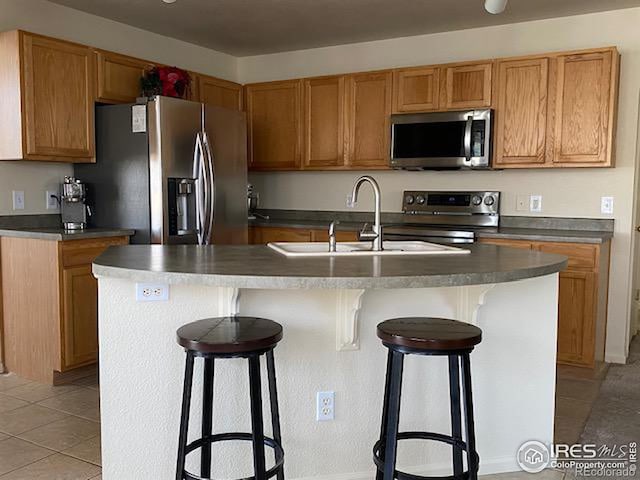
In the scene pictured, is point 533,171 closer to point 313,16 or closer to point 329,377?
point 313,16

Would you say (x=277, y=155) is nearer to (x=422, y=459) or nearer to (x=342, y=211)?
(x=342, y=211)

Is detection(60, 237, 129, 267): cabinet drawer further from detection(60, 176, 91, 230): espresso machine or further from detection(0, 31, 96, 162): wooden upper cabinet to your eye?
detection(0, 31, 96, 162): wooden upper cabinet

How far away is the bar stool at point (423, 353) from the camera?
1.86m

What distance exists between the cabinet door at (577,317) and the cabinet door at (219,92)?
3050 millimetres

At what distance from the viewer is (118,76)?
4.17 m

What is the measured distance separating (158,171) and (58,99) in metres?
0.74

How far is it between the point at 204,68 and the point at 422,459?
4082 mm

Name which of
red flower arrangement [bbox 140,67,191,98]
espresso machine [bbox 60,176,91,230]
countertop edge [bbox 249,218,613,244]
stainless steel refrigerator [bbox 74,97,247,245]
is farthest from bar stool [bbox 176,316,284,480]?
red flower arrangement [bbox 140,67,191,98]

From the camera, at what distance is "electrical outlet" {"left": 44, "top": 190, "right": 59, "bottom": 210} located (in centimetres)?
411

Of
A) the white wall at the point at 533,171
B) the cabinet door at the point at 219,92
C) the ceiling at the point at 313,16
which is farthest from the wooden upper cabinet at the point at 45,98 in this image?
the white wall at the point at 533,171

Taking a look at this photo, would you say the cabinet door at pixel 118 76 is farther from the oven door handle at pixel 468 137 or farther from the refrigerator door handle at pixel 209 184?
the oven door handle at pixel 468 137

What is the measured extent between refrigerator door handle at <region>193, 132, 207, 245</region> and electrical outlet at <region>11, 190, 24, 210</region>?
3.68ft

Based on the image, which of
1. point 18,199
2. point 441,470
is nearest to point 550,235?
point 441,470

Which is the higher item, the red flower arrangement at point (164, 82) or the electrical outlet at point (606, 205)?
the red flower arrangement at point (164, 82)
